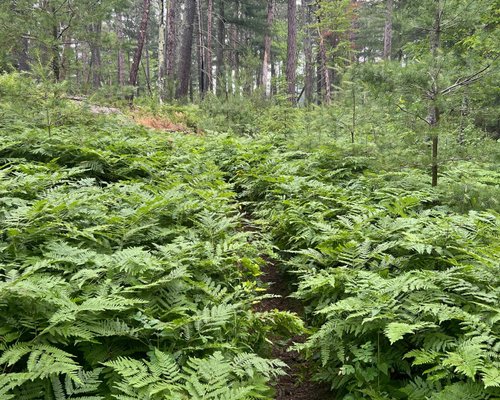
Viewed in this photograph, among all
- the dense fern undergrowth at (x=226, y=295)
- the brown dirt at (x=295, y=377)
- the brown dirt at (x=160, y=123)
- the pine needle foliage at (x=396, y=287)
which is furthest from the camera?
the brown dirt at (x=160, y=123)

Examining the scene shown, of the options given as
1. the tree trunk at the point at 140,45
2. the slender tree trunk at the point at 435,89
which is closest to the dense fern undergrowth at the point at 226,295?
the slender tree trunk at the point at 435,89

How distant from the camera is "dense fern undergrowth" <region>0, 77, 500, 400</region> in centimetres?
253

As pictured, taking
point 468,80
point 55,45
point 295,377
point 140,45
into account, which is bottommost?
point 295,377

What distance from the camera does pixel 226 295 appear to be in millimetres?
3744

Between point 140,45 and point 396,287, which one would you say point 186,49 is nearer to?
point 140,45

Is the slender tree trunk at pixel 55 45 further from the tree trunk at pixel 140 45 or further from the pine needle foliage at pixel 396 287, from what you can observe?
the pine needle foliage at pixel 396 287

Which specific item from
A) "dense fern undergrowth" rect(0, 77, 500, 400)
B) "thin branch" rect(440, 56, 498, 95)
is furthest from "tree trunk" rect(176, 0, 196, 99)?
"thin branch" rect(440, 56, 498, 95)

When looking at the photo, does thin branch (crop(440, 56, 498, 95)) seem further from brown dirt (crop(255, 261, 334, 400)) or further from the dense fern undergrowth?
brown dirt (crop(255, 261, 334, 400))

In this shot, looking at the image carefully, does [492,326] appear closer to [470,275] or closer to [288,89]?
[470,275]

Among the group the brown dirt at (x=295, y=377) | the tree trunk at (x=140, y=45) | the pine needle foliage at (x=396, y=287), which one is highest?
the tree trunk at (x=140, y=45)

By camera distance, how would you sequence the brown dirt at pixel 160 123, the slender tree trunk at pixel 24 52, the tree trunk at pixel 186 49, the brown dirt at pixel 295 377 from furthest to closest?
the tree trunk at pixel 186 49
the brown dirt at pixel 160 123
the slender tree trunk at pixel 24 52
the brown dirt at pixel 295 377

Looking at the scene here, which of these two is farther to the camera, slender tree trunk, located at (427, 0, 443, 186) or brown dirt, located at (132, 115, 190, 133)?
brown dirt, located at (132, 115, 190, 133)

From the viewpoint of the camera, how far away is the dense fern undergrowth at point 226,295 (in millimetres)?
2533

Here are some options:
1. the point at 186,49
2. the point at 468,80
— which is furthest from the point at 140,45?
the point at 468,80
